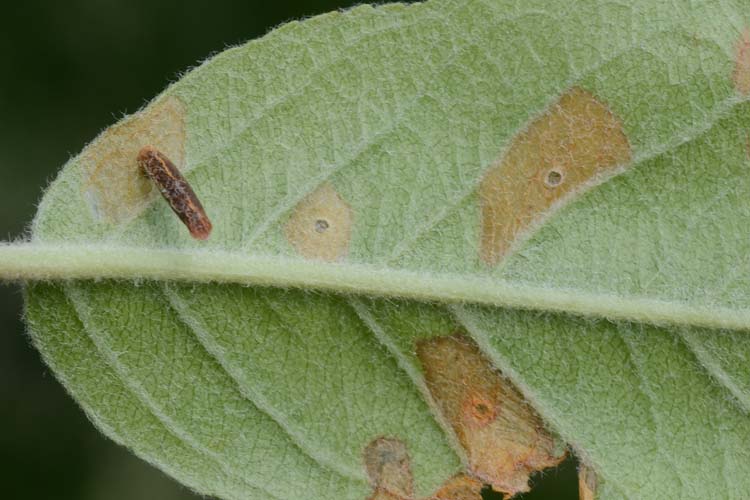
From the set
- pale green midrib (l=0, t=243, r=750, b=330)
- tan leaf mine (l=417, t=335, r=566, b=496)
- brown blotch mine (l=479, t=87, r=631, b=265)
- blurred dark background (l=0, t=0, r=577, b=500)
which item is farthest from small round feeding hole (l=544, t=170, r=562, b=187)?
blurred dark background (l=0, t=0, r=577, b=500)

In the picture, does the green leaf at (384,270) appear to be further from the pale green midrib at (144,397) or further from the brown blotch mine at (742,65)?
the brown blotch mine at (742,65)

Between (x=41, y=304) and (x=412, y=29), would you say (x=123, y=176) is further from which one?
(x=412, y=29)

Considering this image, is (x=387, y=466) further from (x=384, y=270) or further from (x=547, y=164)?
(x=547, y=164)

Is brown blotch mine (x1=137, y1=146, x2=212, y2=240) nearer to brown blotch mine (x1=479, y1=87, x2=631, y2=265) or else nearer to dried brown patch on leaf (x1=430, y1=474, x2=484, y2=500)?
brown blotch mine (x1=479, y1=87, x2=631, y2=265)

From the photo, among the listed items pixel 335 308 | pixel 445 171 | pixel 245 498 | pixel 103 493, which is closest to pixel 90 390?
pixel 245 498

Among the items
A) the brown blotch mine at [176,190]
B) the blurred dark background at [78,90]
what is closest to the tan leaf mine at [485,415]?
the brown blotch mine at [176,190]

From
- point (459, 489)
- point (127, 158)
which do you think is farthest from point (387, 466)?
point (127, 158)
